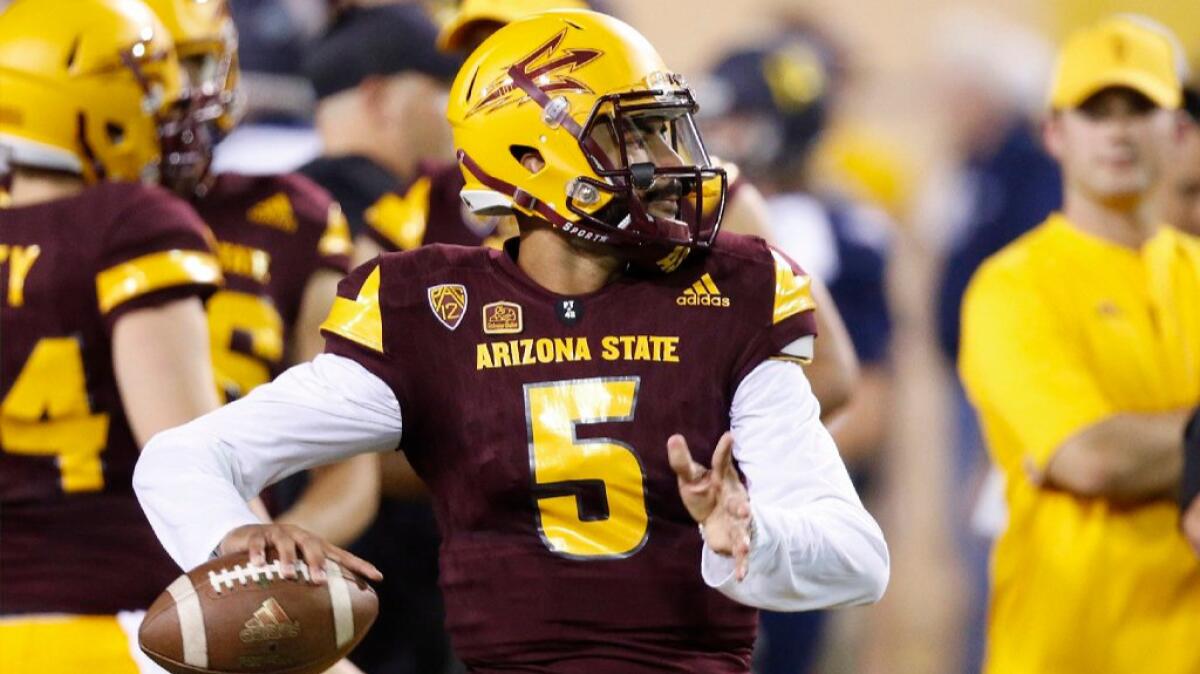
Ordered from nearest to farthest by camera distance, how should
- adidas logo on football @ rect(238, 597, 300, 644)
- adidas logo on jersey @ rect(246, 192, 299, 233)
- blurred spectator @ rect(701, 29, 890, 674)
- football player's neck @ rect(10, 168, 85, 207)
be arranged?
1. adidas logo on football @ rect(238, 597, 300, 644)
2. football player's neck @ rect(10, 168, 85, 207)
3. adidas logo on jersey @ rect(246, 192, 299, 233)
4. blurred spectator @ rect(701, 29, 890, 674)

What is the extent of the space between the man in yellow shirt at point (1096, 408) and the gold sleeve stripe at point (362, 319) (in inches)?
72.1

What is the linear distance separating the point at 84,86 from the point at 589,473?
4.19 ft

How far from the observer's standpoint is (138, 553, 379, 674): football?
2891mm

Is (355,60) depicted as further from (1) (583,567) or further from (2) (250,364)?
(1) (583,567)

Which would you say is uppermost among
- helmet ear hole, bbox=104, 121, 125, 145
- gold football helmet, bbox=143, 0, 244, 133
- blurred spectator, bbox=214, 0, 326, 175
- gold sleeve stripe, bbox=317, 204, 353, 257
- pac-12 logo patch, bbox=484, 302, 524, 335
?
blurred spectator, bbox=214, 0, 326, 175

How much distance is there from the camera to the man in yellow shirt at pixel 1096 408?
4.50m

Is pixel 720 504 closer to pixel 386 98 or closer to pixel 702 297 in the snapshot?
pixel 702 297

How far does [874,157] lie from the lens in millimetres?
9828

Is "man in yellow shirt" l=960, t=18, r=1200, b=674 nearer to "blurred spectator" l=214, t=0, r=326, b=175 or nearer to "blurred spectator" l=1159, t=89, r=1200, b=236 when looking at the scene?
"blurred spectator" l=1159, t=89, r=1200, b=236

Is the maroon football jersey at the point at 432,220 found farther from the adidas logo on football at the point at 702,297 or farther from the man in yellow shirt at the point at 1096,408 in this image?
the adidas logo on football at the point at 702,297

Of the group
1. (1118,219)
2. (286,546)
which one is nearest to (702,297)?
(286,546)

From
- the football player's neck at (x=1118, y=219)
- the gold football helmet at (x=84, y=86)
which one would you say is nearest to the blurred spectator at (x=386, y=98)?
the gold football helmet at (x=84, y=86)

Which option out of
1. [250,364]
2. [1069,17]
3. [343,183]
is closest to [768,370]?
[250,364]

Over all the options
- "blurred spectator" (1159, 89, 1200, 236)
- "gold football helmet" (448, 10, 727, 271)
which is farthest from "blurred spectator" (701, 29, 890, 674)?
"gold football helmet" (448, 10, 727, 271)
